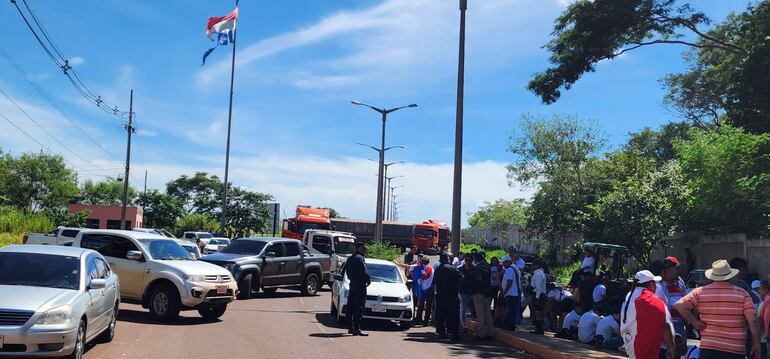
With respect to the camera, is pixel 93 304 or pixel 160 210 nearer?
pixel 93 304

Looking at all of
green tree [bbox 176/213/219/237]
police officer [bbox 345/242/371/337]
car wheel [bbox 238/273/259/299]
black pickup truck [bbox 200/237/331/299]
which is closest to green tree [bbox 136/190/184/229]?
green tree [bbox 176/213/219/237]

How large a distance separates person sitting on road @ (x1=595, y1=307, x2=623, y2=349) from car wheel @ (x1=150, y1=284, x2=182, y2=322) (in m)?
8.15

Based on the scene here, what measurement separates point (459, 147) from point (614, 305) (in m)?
6.40

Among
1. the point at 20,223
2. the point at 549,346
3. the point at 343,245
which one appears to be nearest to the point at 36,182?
the point at 20,223

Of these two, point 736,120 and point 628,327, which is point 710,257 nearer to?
point 736,120

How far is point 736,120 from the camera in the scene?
25781 millimetres

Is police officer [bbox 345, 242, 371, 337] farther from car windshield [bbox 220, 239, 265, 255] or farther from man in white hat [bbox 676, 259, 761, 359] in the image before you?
man in white hat [bbox 676, 259, 761, 359]

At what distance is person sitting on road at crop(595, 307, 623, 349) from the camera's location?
1191cm

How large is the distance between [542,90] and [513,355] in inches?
493

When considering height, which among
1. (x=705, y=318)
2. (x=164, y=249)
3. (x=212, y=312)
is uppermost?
(x=164, y=249)

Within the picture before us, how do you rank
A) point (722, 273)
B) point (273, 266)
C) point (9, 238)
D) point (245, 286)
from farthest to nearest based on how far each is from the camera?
1. point (9, 238)
2. point (273, 266)
3. point (245, 286)
4. point (722, 273)

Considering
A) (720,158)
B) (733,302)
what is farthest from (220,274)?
(720,158)

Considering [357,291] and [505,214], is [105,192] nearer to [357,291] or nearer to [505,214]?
[505,214]

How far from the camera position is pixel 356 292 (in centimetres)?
1326
